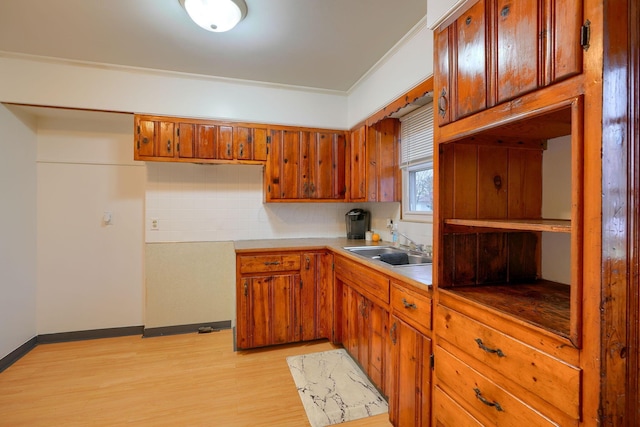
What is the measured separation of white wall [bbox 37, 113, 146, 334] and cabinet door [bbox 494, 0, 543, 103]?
3.16 meters

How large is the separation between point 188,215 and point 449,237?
264cm

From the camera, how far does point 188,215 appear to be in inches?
121

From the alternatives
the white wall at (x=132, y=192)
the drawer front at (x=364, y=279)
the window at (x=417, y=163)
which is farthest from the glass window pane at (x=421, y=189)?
the drawer front at (x=364, y=279)

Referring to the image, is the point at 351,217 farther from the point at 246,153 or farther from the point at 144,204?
the point at 144,204

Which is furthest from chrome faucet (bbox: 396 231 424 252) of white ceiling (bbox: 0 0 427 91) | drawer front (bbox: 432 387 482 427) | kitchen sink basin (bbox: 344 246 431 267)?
white ceiling (bbox: 0 0 427 91)

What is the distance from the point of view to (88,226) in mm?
2951

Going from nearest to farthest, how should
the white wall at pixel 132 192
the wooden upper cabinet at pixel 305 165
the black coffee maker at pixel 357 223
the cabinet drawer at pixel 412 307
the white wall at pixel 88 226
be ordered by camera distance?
the cabinet drawer at pixel 412 307, the white wall at pixel 132 192, the white wall at pixel 88 226, the wooden upper cabinet at pixel 305 165, the black coffee maker at pixel 357 223

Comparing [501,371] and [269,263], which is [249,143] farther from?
[501,371]

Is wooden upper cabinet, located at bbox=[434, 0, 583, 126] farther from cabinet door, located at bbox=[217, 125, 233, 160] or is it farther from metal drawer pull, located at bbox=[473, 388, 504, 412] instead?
cabinet door, located at bbox=[217, 125, 233, 160]

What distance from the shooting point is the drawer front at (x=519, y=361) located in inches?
30.5

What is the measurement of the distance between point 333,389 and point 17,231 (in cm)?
302

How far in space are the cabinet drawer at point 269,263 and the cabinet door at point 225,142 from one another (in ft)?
3.36

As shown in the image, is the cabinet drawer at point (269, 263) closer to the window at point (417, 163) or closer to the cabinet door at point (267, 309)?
the cabinet door at point (267, 309)

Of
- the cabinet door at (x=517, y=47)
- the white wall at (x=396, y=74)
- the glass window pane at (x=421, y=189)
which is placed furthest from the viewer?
the glass window pane at (x=421, y=189)
